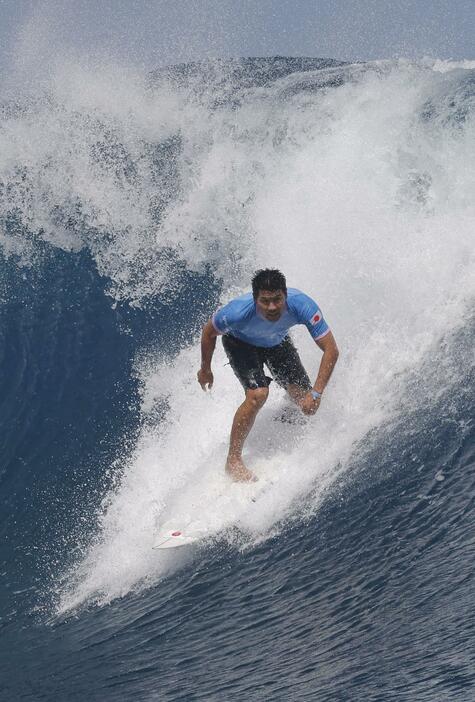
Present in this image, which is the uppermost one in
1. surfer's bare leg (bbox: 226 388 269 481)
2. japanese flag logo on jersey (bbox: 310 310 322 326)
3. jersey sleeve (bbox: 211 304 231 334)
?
jersey sleeve (bbox: 211 304 231 334)

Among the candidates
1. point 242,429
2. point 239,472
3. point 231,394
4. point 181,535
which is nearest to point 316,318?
point 242,429

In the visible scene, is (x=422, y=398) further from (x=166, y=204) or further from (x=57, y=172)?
(x=57, y=172)

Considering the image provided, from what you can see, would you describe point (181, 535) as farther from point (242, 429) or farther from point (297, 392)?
point (297, 392)

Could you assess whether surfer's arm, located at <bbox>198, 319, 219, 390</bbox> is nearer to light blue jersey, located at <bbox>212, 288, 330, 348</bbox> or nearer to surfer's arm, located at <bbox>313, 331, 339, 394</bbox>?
light blue jersey, located at <bbox>212, 288, 330, 348</bbox>

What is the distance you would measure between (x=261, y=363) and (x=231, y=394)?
195 centimetres

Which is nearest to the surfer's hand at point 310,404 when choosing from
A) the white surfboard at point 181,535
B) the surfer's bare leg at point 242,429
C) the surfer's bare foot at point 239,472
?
the surfer's bare leg at point 242,429

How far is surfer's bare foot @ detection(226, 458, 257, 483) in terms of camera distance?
6.19m

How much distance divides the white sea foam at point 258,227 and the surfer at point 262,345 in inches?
16.9

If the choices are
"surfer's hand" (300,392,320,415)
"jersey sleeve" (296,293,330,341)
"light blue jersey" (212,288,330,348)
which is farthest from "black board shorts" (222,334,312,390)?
"jersey sleeve" (296,293,330,341)

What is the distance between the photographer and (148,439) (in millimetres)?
7844

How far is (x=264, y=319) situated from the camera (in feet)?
18.6

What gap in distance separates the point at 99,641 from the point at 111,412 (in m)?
3.66

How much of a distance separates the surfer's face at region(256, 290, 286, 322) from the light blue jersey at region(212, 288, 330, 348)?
164 mm

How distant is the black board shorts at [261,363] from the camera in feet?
19.9
